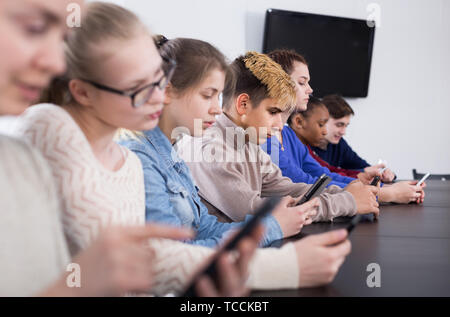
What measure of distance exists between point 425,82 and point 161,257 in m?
4.83

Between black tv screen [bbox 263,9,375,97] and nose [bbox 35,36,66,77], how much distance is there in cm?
377

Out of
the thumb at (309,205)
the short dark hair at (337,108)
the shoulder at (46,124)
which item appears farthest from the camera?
the short dark hair at (337,108)

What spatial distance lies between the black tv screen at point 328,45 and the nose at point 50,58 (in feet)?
12.4

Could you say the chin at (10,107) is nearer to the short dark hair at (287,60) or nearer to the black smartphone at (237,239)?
the black smartphone at (237,239)

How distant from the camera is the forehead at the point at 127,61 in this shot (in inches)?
27.8

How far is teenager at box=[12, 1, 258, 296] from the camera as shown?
669 millimetres

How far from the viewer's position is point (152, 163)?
103 cm

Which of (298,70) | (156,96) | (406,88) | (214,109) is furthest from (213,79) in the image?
(406,88)

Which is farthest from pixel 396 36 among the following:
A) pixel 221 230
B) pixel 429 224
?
pixel 221 230

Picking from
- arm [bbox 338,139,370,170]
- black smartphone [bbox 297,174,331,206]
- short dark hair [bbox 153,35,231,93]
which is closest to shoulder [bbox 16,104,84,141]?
short dark hair [bbox 153,35,231,93]

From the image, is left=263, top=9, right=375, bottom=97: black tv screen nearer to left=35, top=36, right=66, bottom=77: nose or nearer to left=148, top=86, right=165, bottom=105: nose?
left=148, top=86, right=165, bottom=105: nose

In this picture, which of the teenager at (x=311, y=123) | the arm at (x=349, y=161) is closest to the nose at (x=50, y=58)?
the teenager at (x=311, y=123)

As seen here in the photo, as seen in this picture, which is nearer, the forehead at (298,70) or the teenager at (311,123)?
the forehead at (298,70)
